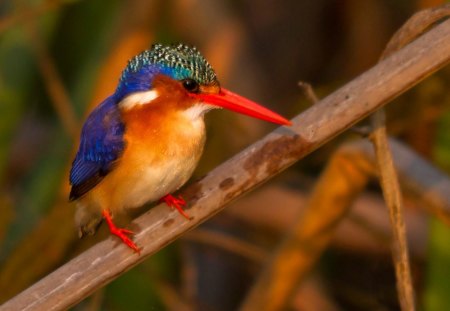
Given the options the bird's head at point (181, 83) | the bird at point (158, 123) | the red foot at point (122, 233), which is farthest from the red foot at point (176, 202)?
the bird's head at point (181, 83)

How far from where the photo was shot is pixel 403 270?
2.44 m

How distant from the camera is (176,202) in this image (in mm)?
2408

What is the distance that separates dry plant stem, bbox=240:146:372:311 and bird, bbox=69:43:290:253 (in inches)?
22.2

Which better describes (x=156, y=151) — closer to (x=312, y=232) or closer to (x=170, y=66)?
(x=170, y=66)

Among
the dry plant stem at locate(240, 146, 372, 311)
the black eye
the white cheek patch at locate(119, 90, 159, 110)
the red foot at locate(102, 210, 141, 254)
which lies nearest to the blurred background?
the dry plant stem at locate(240, 146, 372, 311)

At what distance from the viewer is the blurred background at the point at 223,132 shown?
337 centimetres

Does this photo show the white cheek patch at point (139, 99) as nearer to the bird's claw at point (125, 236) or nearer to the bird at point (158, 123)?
the bird at point (158, 123)

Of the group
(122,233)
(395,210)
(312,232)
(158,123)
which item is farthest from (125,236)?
(312,232)

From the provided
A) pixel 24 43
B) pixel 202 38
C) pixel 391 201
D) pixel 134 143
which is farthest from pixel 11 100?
pixel 391 201

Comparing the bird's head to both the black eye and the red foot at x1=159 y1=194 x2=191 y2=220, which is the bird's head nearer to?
the black eye

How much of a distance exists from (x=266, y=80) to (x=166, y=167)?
184 cm

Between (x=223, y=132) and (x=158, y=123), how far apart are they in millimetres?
1177

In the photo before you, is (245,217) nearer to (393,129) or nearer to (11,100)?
(393,129)

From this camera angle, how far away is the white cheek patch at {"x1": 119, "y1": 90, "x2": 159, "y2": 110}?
2623mm
